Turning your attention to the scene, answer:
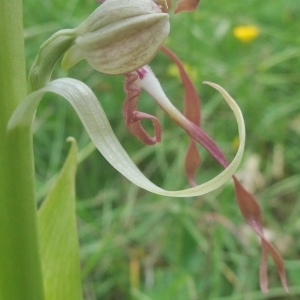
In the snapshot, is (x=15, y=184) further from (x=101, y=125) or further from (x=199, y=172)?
(x=199, y=172)

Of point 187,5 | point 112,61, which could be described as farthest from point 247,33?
point 112,61

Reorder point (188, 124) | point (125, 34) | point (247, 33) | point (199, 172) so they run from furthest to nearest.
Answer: point (247, 33), point (199, 172), point (188, 124), point (125, 34)

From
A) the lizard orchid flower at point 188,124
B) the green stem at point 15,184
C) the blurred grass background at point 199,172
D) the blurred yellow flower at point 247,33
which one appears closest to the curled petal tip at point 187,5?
the lizard orchid flower at point 188,124

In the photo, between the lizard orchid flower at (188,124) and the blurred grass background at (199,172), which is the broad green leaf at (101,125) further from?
the blurred grass background at (199,172)

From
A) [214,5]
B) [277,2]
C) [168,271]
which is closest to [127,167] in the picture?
[168,271]

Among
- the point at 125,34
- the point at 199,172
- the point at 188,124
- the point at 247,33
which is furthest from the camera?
the point at 247,33

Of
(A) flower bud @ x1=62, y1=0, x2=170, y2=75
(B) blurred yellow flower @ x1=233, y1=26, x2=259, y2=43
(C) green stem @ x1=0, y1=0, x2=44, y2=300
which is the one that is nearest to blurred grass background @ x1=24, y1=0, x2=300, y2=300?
(B) blurred yellow flower @ x1=233, y1=26, x2=259, y2=43

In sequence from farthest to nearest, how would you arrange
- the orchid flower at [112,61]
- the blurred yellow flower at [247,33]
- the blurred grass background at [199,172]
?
1. the blurred yellow flower at [247,33]
2. the blurred grass background at [199,172]
3. the orchid flower at [112,61]
